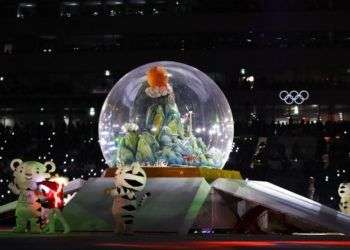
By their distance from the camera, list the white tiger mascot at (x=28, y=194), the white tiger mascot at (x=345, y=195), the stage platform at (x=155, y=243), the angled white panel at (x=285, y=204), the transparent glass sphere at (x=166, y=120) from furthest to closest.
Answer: the white tiger mascot at (x=345, y=195) → the transparent glass sphere at (x=166, y=120) → the angled white panel at (x=285, y=204) → the white tiger mascot at (x=28, y=194) → the stage platform at (x=155, y=243)

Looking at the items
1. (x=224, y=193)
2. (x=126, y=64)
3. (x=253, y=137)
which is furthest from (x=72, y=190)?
(x=126, y=64)

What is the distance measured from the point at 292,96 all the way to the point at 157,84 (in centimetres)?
2484

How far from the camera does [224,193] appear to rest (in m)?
21.6

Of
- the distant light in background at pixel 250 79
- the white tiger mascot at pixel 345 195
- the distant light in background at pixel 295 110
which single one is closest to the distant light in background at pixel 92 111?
the distant light in background at pixel 250 79

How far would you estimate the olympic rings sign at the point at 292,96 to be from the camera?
4666 cm

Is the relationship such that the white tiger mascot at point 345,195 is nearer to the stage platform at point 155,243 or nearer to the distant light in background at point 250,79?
the stage platform at point 155,243

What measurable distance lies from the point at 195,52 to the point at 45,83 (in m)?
8.81

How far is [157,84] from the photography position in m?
22.7

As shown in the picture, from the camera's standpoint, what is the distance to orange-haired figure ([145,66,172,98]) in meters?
22.7

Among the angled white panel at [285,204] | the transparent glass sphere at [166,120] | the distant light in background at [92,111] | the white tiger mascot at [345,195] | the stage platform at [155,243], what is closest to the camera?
the stage platform at [155,243]

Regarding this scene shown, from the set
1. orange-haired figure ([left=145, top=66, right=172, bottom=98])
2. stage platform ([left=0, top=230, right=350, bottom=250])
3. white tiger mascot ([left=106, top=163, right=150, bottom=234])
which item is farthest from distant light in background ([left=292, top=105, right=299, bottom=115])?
stage platform ([left=0, top=230, right=350, bottom=250])

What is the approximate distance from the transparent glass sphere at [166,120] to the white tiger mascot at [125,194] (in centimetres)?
317

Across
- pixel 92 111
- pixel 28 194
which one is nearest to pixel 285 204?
pixel 28 194

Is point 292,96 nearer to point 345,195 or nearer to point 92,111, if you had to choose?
point 92,111
